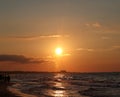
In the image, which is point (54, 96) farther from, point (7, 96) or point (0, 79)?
point (0, 79)

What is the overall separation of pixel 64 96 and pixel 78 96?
212cm

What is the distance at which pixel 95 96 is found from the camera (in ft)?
144

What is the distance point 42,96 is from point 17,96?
3407 millimetres

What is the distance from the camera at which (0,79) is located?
76688mm

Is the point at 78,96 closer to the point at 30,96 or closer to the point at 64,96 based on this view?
the point at 64,96

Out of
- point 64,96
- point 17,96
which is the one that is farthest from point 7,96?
point 64,96

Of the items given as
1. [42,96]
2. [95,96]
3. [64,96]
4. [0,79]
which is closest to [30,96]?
[42,96]

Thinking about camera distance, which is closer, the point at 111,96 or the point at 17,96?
the point at 17,96

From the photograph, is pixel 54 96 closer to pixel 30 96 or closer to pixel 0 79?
pixel 30 96

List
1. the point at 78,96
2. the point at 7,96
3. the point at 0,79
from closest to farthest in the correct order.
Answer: the point at 7,96 → the point at 78,96 → the point at 0,79

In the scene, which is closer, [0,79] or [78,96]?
[78,96]

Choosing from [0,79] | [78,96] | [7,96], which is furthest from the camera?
[0,79]

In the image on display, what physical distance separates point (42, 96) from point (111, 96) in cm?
1011

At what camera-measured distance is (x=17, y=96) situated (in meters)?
40.6
